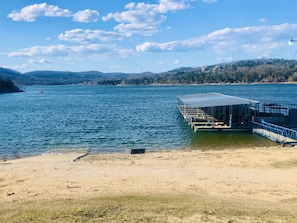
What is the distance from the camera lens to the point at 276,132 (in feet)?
109

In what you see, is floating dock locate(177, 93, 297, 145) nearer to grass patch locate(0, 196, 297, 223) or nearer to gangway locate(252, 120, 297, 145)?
gangway locate(252, 120, 297, 145)

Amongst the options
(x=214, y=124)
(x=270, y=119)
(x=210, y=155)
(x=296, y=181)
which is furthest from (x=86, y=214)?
(x=270, y=119)

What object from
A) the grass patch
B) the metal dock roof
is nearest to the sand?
the grass patch

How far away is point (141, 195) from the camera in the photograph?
12.6 m

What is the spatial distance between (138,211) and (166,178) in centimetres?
539

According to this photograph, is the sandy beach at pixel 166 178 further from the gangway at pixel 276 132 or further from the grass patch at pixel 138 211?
the gangway at pixel 276 132

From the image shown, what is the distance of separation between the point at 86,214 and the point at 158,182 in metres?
5.14

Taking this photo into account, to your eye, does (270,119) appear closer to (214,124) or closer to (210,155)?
(214,124)

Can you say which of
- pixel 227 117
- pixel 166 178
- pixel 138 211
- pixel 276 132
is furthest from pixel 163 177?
pixel 227 117

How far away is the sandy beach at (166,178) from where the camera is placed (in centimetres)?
1290

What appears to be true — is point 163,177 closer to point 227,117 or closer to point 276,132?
point 276,132

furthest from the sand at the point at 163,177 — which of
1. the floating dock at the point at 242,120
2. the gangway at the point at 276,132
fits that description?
the floating dock at the point at 242,120

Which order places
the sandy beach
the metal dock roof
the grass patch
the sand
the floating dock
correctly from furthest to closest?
1. the metal dock roof
2. the floating dock
3. the sand
4. the sandy beach
5. the grass patch

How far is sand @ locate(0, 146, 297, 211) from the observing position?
43.0 ft
